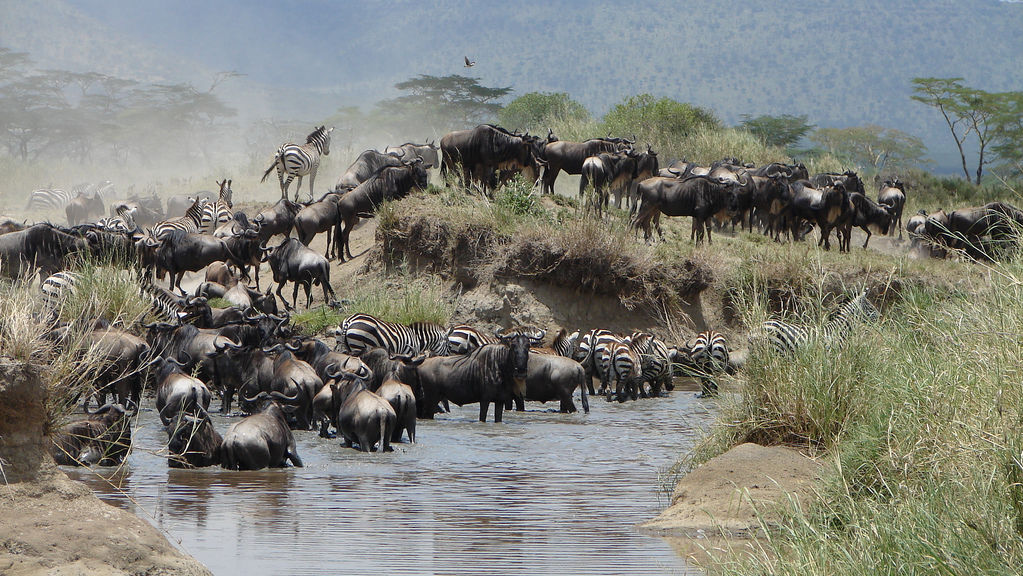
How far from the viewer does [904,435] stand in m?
6.72

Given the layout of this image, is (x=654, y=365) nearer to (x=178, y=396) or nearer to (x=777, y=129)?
(x=178, y=396)

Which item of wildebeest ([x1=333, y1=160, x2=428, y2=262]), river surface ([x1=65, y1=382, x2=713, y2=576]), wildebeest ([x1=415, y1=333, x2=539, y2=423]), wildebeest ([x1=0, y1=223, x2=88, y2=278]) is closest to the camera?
river surface ([x1=65, y1=382, x2=713, y2=576])

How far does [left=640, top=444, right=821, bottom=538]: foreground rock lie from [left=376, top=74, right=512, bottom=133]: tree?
177ft

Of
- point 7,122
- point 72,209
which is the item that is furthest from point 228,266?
point 7,122

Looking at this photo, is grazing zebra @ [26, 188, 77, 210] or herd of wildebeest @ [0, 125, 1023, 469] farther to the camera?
grazing zebra @ [26, 188, 77, 210]

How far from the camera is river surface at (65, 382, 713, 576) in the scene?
681cm

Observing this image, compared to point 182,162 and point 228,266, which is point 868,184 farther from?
point 182,162

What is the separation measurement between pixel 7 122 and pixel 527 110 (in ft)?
95.8

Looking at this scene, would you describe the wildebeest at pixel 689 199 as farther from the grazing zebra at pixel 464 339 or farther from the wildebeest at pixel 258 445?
the wildebeest at pixel 258 445

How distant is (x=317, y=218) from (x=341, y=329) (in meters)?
5.88

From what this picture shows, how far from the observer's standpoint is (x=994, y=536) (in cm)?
489

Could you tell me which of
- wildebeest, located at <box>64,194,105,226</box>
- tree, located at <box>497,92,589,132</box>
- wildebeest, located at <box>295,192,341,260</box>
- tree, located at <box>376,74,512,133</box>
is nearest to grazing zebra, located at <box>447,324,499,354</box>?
wildebeest, located at <box>295,192,341,260</box>

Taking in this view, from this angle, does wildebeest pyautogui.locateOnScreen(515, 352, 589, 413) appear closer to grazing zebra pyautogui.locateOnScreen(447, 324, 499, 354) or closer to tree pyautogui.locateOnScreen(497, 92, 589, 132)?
grazing zebra pyautogui.locateOnScreen(447, 324, 499, 354)

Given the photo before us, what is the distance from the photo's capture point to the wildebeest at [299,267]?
18.9 meters
